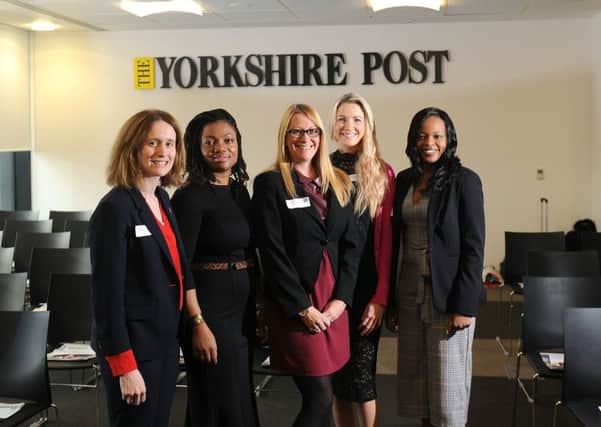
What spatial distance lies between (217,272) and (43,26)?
26.8ft

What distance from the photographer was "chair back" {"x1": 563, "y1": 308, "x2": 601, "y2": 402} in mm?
3787

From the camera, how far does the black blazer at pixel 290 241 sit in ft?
10.7

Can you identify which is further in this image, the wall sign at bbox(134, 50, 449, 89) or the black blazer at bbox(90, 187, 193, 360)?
the wall sign at bbox(134, 50, 449, 89)

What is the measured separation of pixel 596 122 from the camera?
380 inches

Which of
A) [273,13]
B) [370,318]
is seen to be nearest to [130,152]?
[370,318]

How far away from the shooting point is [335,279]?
3.41m

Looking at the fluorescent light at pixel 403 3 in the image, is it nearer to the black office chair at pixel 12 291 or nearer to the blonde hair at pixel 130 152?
the black office chair at pixel 12 291


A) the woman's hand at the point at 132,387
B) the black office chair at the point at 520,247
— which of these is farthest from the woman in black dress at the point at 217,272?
the black office chair at the point at 520,247

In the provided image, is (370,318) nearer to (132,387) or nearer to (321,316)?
(321,316)

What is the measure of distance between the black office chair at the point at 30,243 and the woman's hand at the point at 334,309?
427 centimetres

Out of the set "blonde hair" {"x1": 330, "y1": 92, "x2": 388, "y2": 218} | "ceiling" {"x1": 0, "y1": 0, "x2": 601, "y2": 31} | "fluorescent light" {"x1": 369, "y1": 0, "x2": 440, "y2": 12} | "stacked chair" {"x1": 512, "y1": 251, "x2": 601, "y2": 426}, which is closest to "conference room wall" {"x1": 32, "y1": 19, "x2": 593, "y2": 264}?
"ceiling" {"x1": 0, "y1": 0, "x2": 601, "y2": 31}

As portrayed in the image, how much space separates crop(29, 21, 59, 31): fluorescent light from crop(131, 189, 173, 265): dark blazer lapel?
7925 mm

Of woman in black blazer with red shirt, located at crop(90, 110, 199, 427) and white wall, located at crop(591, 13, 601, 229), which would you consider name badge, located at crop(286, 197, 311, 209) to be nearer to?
woman in black blazer with red shirt, located at crop(90, 110, 199, 427)

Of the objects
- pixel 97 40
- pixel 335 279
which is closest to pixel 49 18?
pixel 97 40
